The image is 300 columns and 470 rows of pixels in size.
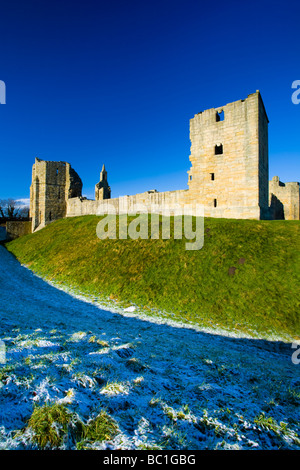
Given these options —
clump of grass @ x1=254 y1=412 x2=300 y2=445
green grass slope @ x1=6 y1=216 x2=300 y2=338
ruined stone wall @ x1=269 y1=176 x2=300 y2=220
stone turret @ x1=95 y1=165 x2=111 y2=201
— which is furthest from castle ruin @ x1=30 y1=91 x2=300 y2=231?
clump of grass @ x1=254 y1=412 x2=300 y2=445

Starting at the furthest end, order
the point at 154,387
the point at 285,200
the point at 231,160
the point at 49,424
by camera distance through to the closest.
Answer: the point at 285,200
the point at 231,160
the point at 154,387
the point at 49,424

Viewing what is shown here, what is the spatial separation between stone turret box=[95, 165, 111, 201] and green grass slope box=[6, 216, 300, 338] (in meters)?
21.0

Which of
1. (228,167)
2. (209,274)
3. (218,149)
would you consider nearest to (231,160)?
(228,167)

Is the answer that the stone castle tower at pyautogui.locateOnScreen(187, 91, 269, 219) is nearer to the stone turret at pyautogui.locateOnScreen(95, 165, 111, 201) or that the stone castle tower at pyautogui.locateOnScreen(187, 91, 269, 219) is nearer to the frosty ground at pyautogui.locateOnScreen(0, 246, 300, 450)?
the frosty ground at pyautogui.locateOnScreen(0, 246, 300, 450)

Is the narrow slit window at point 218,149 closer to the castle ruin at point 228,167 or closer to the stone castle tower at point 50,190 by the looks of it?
the castle ruin at point 228,167

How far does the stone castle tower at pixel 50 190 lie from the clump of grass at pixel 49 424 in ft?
138

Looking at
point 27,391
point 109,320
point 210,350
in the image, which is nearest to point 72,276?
point 109,320

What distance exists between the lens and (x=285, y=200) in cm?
3806

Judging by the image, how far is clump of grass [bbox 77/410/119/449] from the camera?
128 inches

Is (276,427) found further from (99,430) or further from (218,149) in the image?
(218,149)

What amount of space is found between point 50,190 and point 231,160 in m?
33.2

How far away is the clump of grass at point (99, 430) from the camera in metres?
3.25

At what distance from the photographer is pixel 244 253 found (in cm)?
1648

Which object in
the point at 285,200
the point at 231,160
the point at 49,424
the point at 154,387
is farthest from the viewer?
the point at 285,200
